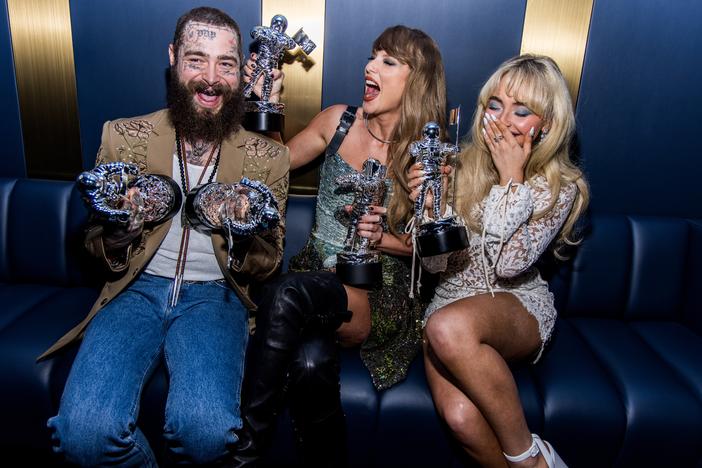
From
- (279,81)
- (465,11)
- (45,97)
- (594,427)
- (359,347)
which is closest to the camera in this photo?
(594,427)

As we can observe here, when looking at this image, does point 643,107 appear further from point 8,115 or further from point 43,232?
point 8,115

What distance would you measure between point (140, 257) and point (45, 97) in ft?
4.02

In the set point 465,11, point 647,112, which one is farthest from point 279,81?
point 647,112

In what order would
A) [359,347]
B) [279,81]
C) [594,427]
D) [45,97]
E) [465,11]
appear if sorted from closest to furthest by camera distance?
[594,427] → [359,347] → [279,81] → [465,11] → [45,97]

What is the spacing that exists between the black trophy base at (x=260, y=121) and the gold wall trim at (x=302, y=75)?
1.49 feet

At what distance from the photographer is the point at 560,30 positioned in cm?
227

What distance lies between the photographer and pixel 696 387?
1.76m

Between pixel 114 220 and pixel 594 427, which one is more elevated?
pixel 114 220

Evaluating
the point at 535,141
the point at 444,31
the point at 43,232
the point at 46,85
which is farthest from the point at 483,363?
the point at 46,85

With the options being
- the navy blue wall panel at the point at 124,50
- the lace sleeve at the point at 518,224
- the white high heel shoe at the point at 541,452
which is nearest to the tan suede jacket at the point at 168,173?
the navy blue wall panel at the point at 124,50

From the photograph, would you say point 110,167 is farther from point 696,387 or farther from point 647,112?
point 647,112

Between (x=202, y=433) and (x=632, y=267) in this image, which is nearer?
(x=202, y=433)

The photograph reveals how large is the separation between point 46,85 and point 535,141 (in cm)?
220

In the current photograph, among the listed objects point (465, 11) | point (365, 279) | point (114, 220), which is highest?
point (465, 11)
